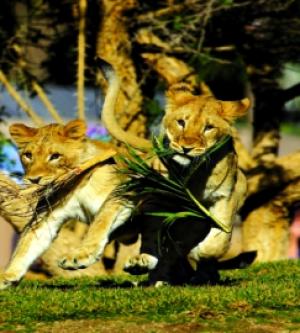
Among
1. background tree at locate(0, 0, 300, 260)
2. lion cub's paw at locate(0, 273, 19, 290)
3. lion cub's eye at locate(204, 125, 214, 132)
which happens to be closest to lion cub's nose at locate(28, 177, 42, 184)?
lion cub's paw at locate(0, 273, 19, 290)

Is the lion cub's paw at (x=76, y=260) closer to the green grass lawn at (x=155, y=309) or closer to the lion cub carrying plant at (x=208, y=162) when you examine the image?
the green grass lawn at (x=155, y=309)

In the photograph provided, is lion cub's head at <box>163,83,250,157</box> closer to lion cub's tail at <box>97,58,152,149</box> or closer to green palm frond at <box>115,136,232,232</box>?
green palm frond at <box>115,136,232,232</box>

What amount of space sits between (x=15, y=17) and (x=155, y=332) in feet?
26.2

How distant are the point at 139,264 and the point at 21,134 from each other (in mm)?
1248

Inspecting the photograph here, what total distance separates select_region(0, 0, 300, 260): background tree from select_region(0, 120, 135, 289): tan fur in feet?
11.4

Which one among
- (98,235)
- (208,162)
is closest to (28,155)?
(98,235)

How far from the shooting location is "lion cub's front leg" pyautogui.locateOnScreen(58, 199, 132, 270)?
25.3 ft

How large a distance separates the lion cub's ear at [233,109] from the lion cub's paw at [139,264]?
113 centimetres

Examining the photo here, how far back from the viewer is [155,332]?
21.3ft

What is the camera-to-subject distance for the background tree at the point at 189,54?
1284 centimetres

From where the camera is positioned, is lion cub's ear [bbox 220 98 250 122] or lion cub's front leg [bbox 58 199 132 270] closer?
lion cub's front leg [bbox 58 199 132 270]

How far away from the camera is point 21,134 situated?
859cm

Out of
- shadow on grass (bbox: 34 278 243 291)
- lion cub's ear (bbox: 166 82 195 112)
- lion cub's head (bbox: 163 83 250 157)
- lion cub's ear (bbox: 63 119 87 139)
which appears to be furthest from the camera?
shadow on grass (bbox: 34 278 243 291)

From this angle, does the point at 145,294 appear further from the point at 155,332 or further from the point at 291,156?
the point at 291,156
